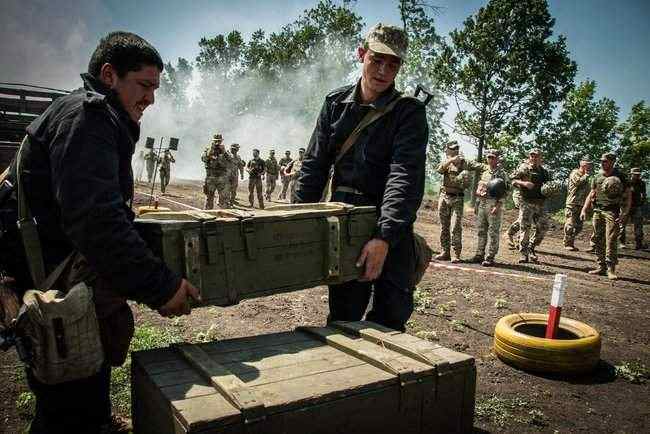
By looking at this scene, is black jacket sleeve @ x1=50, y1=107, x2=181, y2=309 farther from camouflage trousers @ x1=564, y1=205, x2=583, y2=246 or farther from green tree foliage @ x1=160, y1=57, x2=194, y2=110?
green tree foliage @ x1=160, y1=57, x2=194, y2=110

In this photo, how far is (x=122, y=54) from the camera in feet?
7.36

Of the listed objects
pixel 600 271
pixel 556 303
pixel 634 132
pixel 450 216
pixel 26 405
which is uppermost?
pixel 634 132

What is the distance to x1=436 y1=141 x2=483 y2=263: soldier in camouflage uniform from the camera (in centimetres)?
1011

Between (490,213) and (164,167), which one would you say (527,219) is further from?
(164,167)

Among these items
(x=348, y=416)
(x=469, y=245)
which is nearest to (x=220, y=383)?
(x=348, y=416)

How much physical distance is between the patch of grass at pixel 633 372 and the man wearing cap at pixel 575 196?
10.9 meters

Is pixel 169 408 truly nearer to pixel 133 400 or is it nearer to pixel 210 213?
pixel 133 400

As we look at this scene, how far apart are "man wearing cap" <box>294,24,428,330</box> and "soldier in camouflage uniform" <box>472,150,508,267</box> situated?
7865 mm

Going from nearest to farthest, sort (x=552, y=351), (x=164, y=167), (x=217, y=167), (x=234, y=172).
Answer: (x=552, y=351)
(x=217, y=167)
(x=234, y=172)
(x=164, y=167)

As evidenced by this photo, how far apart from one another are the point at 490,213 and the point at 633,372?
6257 mm

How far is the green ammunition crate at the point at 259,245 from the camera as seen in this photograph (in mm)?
2326

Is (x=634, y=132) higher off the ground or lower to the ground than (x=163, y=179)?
higher

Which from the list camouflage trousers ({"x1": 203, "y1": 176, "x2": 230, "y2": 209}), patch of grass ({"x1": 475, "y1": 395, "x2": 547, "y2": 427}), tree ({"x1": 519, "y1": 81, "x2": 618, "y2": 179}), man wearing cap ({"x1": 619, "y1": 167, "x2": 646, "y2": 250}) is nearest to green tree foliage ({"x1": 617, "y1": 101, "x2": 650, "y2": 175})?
tree ({"x1": 519, "y1": 81, "x2": 618, "y2": 179})

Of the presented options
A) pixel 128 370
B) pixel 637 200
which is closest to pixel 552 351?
pixel 128 370
